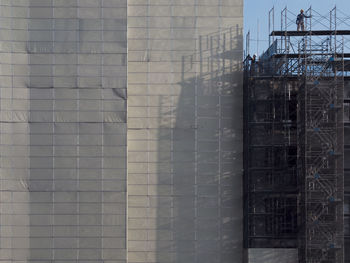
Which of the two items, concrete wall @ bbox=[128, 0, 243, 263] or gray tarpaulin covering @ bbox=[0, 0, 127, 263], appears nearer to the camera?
gray tarpaulin covering @ bbox=[0, 0, 127, 263]

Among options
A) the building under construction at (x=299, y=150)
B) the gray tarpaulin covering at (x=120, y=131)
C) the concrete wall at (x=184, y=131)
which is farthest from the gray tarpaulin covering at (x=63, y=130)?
the building under construction at (x=299, y=150)

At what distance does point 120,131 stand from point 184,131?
12.1 ft

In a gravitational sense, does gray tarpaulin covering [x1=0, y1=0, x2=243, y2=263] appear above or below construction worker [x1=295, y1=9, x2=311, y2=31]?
below

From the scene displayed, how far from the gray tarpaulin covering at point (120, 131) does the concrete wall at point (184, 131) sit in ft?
0.19

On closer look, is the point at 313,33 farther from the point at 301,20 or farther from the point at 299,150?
the point at 299,150

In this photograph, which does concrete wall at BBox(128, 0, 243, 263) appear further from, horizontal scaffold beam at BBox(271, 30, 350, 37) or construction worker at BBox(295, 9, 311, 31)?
construction worker at BBox(295, 9, 311, 31)

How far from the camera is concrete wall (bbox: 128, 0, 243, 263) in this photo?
86.1ft

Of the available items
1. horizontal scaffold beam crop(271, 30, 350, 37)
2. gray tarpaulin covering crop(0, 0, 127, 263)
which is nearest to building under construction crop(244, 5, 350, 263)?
horizontal scaffold beam crop(271, 30, 350, 37)

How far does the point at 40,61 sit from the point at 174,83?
294 inches

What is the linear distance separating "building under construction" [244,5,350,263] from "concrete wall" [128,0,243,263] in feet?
3.52

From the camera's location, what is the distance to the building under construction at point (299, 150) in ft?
79.8

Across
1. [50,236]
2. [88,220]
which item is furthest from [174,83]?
[50,236]

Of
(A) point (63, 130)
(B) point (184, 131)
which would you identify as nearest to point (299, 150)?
(B) point (184, 131)

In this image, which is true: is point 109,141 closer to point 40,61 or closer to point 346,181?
point 40,61
